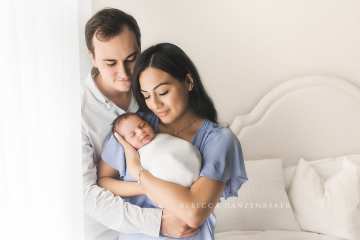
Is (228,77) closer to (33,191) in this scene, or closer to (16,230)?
(33,191)

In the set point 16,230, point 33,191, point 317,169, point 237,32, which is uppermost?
point 237,32

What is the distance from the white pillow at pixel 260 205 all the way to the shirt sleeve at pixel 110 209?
0.78 feet

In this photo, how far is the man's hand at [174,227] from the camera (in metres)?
1.81

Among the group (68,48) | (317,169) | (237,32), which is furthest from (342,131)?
(68,48)

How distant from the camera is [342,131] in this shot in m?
1.76

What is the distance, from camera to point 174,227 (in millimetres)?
1820

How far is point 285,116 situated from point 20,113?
90cm

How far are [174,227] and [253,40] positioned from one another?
688 millimetres

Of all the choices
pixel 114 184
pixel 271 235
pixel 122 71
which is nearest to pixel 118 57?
pixel 122 71

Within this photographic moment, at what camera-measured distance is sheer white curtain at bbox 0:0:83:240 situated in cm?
180

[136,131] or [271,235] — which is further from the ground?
[136,131]

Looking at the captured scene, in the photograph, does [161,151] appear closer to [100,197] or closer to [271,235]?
[100,197]

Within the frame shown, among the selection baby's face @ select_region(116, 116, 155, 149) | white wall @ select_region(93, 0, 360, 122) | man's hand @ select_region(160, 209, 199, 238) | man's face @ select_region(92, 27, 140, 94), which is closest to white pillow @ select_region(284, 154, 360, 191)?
white wall @ select_region(93, 0, 360, 122)

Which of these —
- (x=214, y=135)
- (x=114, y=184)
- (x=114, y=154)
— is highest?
(x=214, y=135)
